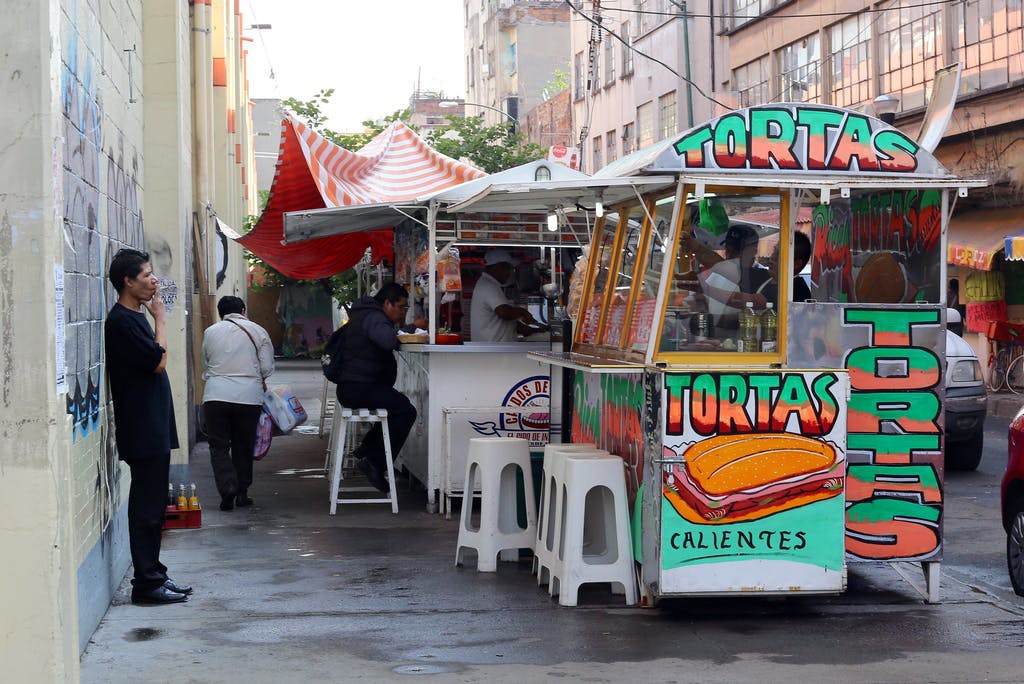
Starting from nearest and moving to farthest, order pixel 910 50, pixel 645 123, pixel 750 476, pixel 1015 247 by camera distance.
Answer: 1. pixel 750 476
2. pixel 1015 247
3. pixel 910 50
4. pixel 645 123

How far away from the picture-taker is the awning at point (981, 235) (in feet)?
65.5

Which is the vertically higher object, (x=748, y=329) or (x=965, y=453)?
(x=748, y=329)

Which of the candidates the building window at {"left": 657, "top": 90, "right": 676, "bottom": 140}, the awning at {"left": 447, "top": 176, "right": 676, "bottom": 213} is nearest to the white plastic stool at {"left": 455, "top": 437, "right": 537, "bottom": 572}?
the awning at {"left": 447, "top": 176, "right": 676, "bottom": 213}

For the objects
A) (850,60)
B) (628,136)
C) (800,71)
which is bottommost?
(850,60)

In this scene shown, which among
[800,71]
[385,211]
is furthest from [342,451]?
[800,71]

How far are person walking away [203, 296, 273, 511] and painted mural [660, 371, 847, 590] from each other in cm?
477

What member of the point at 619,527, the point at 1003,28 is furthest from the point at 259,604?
the point at 1003,28

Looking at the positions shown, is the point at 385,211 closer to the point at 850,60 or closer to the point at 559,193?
the point at 559,193

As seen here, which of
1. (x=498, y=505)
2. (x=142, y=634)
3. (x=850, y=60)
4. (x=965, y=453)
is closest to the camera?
(x=142, y=634)

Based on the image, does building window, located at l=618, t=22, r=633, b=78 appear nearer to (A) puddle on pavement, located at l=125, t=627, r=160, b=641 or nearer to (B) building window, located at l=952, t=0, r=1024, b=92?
(B) building window, located at l=952, t=0, r=1024, b=92

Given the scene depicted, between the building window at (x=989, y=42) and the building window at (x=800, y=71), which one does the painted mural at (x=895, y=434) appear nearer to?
the building window at (x=989, y=42)

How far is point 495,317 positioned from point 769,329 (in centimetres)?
483

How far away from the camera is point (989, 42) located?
20938 mm

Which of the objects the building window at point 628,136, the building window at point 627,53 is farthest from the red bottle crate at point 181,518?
the building window at point 627,53
